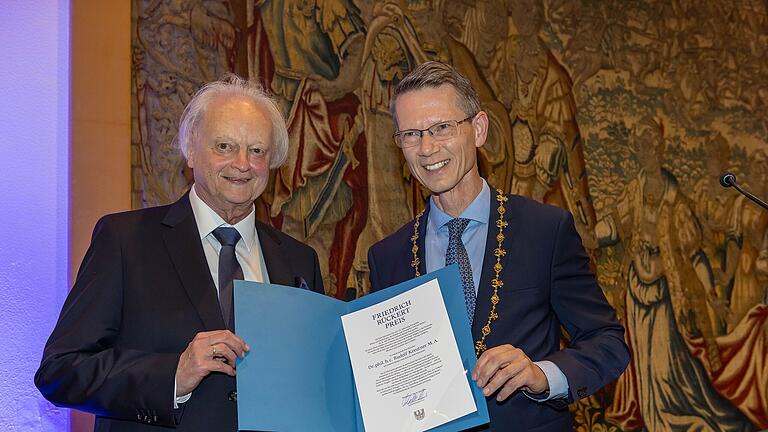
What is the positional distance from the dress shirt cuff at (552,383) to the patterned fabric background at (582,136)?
233cm

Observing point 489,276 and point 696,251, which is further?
point 696,251

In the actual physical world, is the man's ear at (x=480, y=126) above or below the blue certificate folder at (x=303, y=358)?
above

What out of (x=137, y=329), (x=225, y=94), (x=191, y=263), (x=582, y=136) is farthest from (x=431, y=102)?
(x=582, y=136)

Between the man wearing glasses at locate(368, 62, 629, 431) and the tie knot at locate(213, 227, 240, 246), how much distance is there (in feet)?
1.74

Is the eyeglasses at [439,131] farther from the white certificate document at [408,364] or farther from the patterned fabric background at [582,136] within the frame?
the patterned fabric background at [582,136]

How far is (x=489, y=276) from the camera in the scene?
8.55 ft

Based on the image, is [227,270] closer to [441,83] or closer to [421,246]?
[421,246]

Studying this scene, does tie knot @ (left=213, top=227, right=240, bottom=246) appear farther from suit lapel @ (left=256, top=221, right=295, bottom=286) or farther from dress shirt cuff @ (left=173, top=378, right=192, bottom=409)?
dress shirt cuff @ (left=173, top=378, right=192, bottom=409)

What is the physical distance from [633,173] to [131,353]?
433 centimetres

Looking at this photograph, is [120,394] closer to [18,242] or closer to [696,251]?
[18,242]

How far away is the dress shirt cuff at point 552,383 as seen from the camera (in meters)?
2.39

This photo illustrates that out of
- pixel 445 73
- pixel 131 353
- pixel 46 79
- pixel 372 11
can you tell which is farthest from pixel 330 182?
pixel 131 353

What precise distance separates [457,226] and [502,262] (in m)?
0.21

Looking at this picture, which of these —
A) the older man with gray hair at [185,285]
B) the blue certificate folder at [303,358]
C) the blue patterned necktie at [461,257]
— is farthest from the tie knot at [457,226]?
the older man with gray hair at [185,285]
